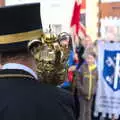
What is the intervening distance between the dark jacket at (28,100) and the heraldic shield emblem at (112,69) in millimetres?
5262

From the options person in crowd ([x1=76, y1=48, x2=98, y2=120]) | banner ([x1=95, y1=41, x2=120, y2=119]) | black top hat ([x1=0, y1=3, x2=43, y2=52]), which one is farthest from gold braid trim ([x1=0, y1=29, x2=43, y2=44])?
person in crowd ([x1=76, y1=48, x2=98, y2=120])

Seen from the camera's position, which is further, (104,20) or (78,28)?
(104,20)

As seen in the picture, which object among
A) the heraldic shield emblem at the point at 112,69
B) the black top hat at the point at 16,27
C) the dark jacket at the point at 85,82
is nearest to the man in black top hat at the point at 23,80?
the black top hat at the point at 16,27

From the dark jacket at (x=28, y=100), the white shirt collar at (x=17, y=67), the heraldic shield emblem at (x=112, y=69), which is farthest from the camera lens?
the heraldic shield emblem at (x=112, y=69)

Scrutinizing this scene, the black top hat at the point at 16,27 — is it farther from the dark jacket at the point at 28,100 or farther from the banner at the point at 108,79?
the banner at the point at 108,79

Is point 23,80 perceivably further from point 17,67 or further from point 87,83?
point 87,83

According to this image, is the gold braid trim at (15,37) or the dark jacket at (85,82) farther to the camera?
the dark jacket at (85,82)

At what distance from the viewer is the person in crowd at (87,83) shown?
7.91 m

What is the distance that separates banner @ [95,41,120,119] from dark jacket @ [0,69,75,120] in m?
5.24

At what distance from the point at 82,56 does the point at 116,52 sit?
517 mm

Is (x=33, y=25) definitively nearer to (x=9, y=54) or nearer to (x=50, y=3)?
(x=9, y=54)

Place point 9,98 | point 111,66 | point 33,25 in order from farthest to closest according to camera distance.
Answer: point 111,66
point 33,25
point 9,98

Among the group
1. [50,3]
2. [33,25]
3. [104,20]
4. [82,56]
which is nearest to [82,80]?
[82,56]

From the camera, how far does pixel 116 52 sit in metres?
7.80
